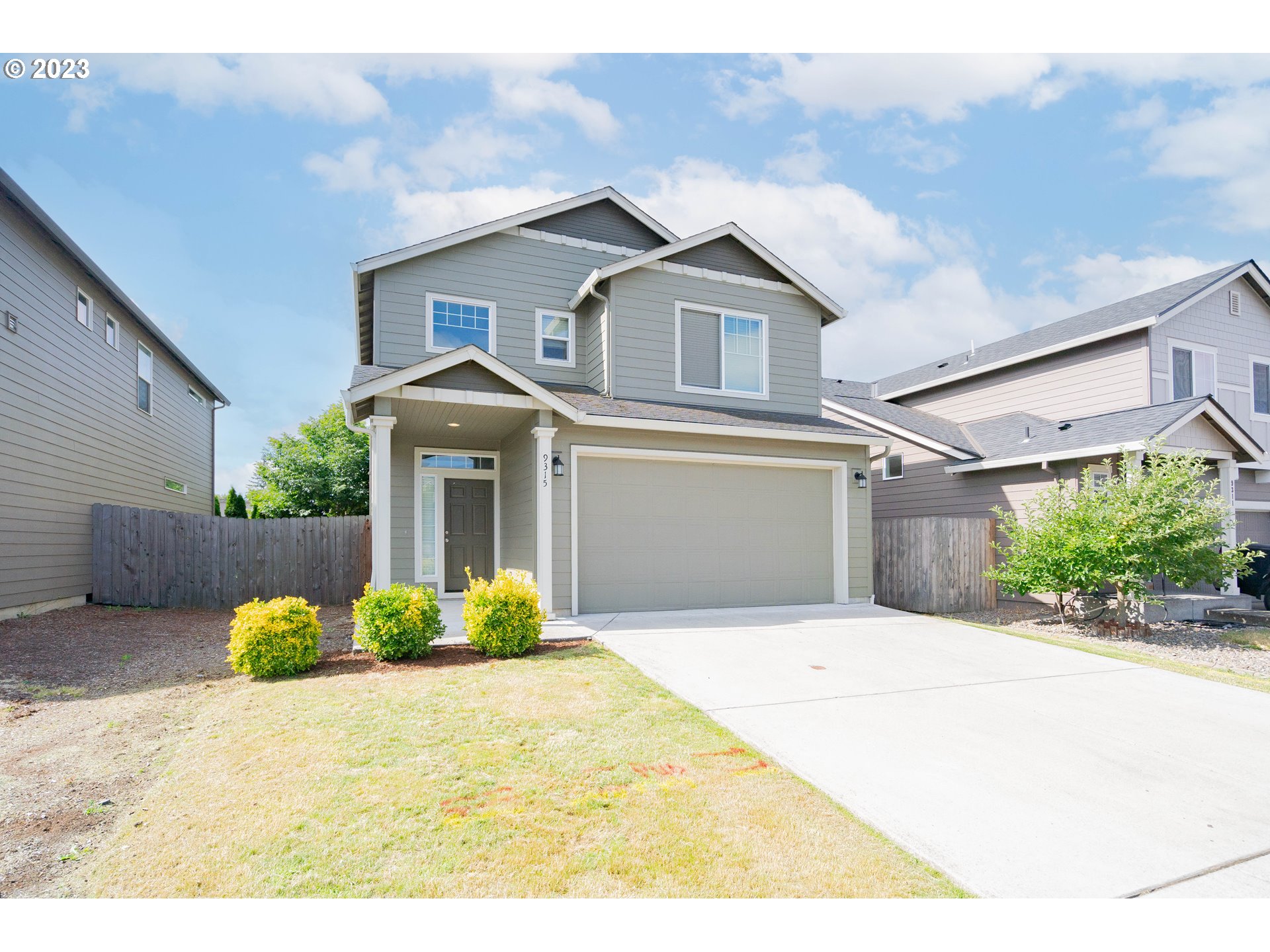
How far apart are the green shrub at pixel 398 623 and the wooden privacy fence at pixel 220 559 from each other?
590 centimetres

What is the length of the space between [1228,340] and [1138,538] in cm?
942

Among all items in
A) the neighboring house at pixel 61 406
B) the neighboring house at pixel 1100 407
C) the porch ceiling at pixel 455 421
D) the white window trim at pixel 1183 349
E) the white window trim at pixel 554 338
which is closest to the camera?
the porch ceiling at pixel 455 421

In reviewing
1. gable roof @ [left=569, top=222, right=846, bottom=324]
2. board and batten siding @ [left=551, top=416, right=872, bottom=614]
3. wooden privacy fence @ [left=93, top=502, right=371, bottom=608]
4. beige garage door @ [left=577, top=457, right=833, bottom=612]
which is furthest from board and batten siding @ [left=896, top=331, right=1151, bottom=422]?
wooden privacy fence @ [left=93, top=502, right=371, bottom=608]

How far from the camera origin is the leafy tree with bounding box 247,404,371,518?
2262 centimetres

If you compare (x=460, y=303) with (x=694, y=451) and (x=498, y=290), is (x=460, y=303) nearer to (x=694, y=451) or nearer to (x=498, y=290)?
(x=498, y=290)

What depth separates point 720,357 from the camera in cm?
1209

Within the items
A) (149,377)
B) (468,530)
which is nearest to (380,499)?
(468,530)

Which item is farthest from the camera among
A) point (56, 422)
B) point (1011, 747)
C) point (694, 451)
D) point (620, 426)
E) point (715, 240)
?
point (715, 240)

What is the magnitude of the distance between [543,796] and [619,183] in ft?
37.9

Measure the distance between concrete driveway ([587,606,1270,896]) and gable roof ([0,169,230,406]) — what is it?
31.8 ft

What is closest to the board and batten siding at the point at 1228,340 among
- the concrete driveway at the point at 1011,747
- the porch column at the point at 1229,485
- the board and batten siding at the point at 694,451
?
the porch column at the point at 1229,485

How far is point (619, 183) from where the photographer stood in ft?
42.1

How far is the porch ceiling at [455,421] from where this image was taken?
9.23 m

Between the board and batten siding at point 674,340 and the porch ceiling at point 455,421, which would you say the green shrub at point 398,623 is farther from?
the board and batten siding at point 674,340
